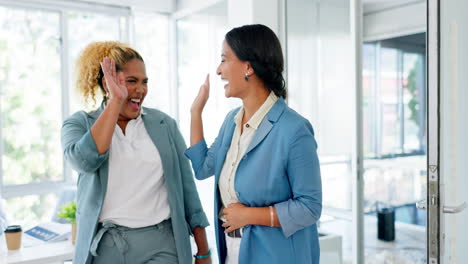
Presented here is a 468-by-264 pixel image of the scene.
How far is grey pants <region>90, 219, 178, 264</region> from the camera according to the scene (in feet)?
4.91

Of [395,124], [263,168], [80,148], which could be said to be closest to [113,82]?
[80,148]

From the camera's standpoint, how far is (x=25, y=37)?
165 inches

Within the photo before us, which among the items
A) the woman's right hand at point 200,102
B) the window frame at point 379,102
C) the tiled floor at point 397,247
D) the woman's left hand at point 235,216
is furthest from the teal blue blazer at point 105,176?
the window frame at point 379,102

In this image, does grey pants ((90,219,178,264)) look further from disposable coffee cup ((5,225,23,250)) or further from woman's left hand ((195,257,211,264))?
disposable coffee cup ((5,225,23,250))

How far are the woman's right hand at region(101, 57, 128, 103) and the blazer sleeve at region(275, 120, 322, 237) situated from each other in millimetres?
634

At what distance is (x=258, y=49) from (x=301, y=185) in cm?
46

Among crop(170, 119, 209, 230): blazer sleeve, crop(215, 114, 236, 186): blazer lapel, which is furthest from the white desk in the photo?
crop(215, 114, 236, 186): blazer lapel

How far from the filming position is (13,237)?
2.07m

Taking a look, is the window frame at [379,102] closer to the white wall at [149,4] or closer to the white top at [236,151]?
the white wall at [149,4]

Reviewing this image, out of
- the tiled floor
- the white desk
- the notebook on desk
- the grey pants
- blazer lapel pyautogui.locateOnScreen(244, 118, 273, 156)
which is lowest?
the tiled floor

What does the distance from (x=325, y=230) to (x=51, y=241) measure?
1767mm

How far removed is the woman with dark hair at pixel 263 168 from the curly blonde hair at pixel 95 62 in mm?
417

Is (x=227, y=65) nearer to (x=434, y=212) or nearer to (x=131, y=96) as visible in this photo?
(x=131, y=96)

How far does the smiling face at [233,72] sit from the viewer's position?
4.73 feet
